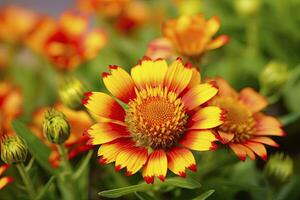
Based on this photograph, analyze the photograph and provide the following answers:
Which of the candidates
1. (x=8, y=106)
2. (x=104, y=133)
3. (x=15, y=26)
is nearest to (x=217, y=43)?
(x=104, y=133)

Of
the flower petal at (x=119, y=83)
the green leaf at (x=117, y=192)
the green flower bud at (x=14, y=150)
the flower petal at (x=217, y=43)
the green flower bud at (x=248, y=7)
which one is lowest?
the green leaf at (x=117, y=192)

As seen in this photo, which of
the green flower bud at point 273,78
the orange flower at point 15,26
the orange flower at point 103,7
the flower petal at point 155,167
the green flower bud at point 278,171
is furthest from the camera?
the orange flower at point 15,26

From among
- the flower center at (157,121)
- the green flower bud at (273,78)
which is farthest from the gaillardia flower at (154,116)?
the green flower bud at (273,78)

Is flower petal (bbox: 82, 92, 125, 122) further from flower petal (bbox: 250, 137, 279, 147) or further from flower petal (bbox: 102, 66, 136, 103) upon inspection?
flower petal (bbox: 250, 137, 279, 147)

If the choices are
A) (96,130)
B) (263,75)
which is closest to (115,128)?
(96,130)

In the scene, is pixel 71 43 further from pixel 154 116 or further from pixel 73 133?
pixel 154 116

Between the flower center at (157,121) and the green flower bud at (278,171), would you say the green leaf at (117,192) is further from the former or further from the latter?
the green flower bud at (278,171)

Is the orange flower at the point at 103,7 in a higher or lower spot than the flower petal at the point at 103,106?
higher

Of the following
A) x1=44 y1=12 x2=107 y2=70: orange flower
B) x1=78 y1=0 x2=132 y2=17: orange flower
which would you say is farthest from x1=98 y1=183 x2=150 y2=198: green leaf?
x1=78 y1=0 x2=132 y2=17: orange flower
